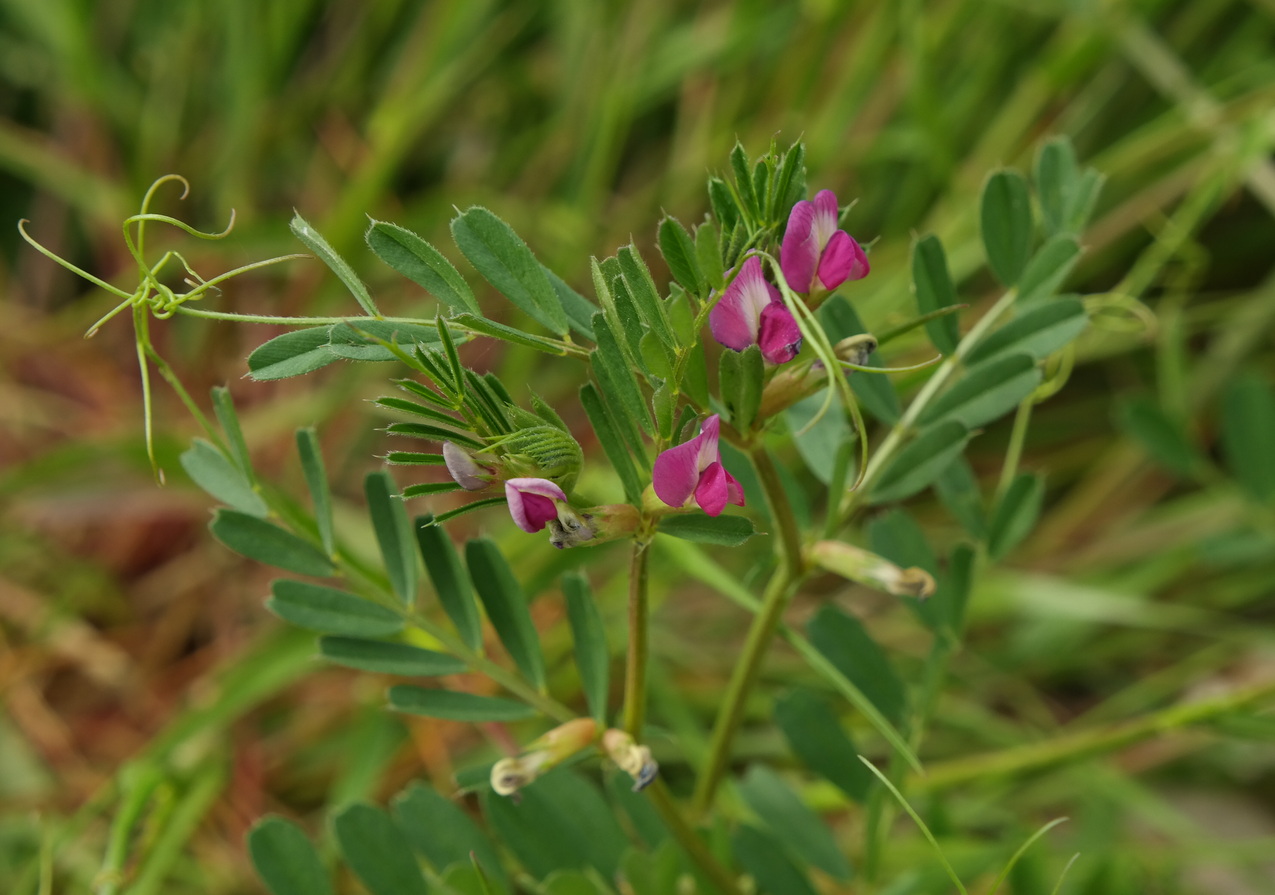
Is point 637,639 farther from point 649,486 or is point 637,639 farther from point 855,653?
point 855,653

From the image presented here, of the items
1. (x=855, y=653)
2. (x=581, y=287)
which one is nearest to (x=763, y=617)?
(x=855, y=653)

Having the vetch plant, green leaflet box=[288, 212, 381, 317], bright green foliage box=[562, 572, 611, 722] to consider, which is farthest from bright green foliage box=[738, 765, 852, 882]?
green leaflet box=[288, 212, 381, 317]

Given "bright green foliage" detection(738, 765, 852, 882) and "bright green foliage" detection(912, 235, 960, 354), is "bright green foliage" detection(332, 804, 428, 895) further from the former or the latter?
"bright green foliage" detection(912, 235, 960, 354)

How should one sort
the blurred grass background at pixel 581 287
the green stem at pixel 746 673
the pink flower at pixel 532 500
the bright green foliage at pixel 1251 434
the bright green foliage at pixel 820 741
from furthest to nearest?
1. the blurred grass background at pixel 581 287
2. the bright green foliage at pixel 1251 434
3. the bright green foliage at pixel 820 741
4. the green stem at pixel 746 673
5. the pink flower at pixel 532 500

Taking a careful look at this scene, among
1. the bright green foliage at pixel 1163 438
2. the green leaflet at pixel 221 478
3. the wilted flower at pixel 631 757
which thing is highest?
the green leaflet at pixel 221 478

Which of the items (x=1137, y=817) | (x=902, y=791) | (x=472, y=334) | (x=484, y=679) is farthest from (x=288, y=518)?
(x=1137, y=817)

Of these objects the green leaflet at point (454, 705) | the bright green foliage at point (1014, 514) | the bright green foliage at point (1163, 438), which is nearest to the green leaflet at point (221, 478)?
the green leaflet at point (454, 705)

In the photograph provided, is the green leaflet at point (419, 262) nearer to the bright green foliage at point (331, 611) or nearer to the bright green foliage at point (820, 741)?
the bright green foliage at point (331, 611)
